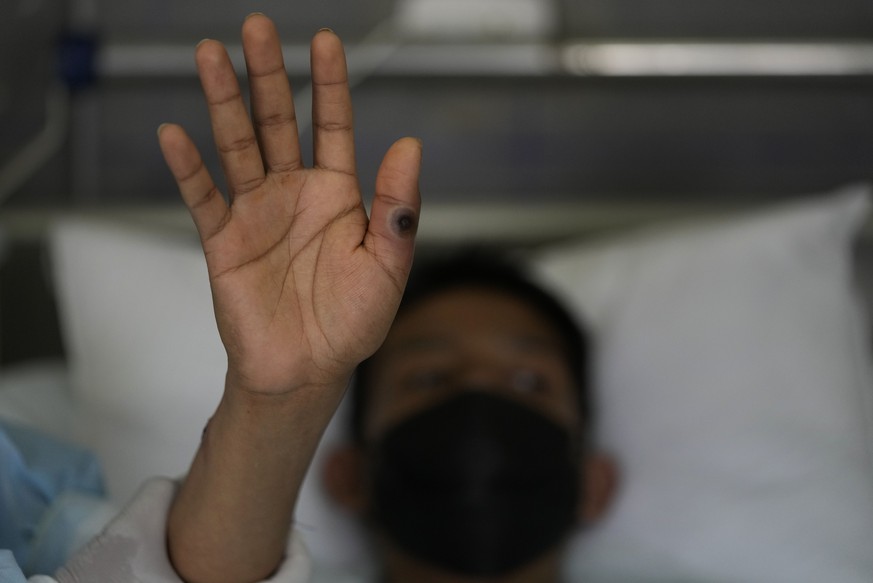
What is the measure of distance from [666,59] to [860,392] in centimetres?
63

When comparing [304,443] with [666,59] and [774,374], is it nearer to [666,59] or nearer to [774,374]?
[774,374]

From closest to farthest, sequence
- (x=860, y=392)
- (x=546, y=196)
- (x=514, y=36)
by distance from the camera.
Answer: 1. (x=860, y=392)
2. (x=514, y=36)
3. (x=546, y=196)

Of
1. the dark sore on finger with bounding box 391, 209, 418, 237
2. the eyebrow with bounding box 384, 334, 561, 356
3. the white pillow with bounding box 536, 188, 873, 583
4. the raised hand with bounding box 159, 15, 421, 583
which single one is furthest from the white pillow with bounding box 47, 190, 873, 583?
the dark sore on finger with bounding box 391, 209, 418, 237

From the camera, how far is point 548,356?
1082 mm

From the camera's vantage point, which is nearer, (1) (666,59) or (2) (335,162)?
(2) (335,162)

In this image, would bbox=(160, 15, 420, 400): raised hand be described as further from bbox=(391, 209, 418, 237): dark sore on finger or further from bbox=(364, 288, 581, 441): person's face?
bbox=(364, 288, 581, 441): person's face

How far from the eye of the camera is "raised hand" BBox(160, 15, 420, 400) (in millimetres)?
583

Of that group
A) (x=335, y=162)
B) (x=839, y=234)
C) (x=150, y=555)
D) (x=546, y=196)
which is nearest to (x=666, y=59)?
(x=546, y=196)

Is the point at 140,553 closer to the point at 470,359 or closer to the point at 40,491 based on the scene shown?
the point at 40,491

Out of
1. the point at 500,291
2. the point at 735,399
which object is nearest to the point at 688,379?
the point at 735,399

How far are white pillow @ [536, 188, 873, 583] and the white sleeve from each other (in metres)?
0.44

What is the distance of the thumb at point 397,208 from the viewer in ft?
1.91

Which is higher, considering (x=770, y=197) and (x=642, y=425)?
(x=770, y=197)

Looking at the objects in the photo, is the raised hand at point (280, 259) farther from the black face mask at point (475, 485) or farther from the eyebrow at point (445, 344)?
the eyebrow at point (445, 344)
